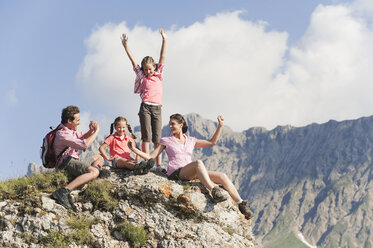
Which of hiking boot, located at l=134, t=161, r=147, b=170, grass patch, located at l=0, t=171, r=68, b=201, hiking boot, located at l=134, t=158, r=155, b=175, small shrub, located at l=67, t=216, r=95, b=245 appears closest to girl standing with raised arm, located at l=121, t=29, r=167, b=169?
hiking boot, located at l=134, t=158, r=155, b=175

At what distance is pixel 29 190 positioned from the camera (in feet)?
39.0

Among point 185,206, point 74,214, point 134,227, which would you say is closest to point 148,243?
point 134,227

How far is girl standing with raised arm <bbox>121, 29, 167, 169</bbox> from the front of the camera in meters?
15.2

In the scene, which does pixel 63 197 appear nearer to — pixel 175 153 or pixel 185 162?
pixel 175 153

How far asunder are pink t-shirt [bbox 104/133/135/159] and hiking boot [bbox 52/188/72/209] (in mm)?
2909

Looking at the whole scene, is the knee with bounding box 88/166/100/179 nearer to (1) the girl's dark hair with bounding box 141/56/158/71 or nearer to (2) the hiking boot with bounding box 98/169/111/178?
(2) the hiking boot with bounding box 98/169/111/178

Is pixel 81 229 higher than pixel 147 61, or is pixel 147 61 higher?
pixel 147 61

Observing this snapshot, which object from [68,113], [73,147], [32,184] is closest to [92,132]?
[73,147]

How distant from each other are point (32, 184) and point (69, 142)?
5.80 feet

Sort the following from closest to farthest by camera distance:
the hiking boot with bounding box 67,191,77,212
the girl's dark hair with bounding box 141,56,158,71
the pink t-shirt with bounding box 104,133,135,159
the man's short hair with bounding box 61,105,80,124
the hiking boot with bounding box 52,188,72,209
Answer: the hiking boot with bounding box 52,188,72,209, the hiking boot with bounding box 67,191,77,212, the man's short hair with bounding box 61,105,80,124, the pink t-shirt with bounding box 104,133,135,159, the girl's dark hair with bounding box 141,56,158,71

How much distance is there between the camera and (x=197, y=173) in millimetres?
12234

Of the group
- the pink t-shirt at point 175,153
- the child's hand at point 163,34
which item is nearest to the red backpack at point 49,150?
the pink t-shirt at point 175,153

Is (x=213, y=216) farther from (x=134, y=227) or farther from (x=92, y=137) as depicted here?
(x=92, y=137)

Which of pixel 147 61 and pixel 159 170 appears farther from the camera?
pixel 147 61
